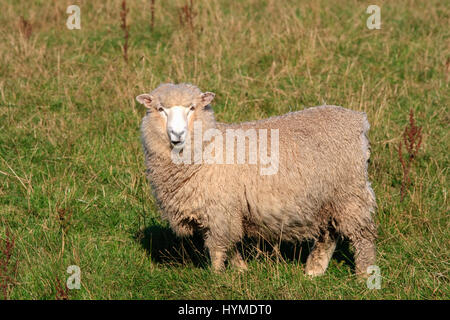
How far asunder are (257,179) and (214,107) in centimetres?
223

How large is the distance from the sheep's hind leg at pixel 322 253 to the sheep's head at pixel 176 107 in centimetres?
131

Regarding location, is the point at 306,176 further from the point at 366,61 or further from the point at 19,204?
the point at 366,61

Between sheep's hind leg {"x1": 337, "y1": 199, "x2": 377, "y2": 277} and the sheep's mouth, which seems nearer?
the sheep's mouth

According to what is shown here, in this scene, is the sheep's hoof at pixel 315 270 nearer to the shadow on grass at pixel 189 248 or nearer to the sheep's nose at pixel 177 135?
the shadow on grass at pixel 189 248

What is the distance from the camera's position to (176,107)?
3775mm

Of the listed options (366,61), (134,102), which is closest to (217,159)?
(134,102)

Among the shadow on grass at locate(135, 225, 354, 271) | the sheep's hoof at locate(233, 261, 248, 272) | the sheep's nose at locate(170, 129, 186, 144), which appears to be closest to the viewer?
the sheep's nose at locate(170, 129, 186, 144)

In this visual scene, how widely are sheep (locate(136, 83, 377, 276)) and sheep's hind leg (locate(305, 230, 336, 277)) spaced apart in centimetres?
21

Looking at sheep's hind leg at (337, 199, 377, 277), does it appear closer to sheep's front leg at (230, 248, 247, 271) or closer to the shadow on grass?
the shadow on grass

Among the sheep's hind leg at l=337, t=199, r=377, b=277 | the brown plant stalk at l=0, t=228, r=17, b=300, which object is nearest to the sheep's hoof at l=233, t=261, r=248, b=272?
the sheep's hind leg at l=337, t=199, r=377, b=277

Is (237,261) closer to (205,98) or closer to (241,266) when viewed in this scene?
(241,266)

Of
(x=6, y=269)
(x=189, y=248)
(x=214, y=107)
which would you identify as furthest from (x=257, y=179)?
(x=214, y=107)

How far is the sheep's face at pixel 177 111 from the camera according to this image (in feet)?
12.0

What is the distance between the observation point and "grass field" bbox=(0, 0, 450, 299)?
390cm
